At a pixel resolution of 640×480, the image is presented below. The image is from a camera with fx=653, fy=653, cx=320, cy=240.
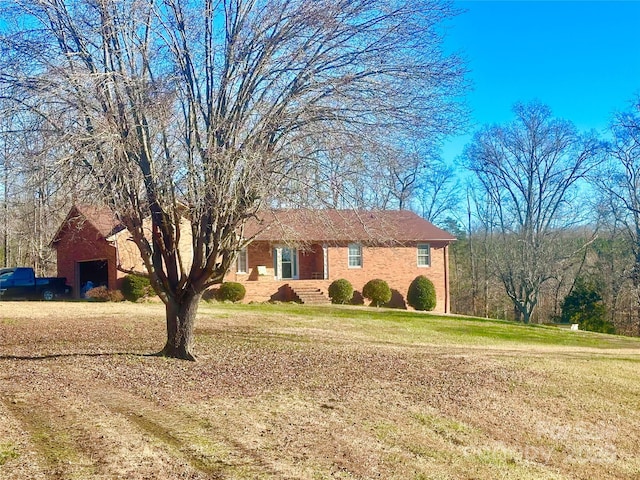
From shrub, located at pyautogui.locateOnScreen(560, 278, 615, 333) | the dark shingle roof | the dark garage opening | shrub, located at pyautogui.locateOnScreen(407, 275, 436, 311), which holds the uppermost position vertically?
the dark shingle roof

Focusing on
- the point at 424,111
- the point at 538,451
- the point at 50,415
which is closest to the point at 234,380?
the point at 50,415

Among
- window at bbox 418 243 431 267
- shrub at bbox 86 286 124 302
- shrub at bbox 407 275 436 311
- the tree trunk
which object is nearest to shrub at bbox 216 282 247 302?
shrub at bbox 86 286 124 302

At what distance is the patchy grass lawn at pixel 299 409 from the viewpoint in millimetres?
6137

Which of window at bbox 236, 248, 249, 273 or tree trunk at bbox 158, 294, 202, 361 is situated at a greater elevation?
window at bbox 236, 248, 249, 273

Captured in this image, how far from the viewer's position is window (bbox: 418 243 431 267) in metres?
32.1

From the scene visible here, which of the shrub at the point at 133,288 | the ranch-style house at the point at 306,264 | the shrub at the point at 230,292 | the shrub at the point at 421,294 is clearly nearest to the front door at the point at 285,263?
the ranch-style house at the point at 306,264

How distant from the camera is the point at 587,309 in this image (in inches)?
1547

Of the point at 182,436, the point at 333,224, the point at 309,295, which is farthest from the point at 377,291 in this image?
the point at 182,436

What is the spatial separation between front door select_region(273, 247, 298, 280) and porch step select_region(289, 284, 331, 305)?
145 cm

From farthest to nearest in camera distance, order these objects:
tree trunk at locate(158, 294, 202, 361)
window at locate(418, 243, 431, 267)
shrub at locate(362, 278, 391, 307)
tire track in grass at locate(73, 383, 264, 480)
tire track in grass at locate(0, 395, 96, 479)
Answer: window at locate(418, 243, 431, 267) < shrub at locate(362, 278, 391, 307) < tree trunk at locate(158, 294, 202, 361) < tire track in grass at locate(73, 383, 264, 480) < tire track in grass at locate(0, 395, 96, 479)

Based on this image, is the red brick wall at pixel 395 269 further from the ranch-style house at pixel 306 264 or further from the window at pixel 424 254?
the window at pixel 424 254

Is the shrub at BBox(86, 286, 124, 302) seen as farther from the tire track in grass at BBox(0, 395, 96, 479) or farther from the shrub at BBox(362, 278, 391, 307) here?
the tire track in grass at BBox(0, 395, 96, 479)

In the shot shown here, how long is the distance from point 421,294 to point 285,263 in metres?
6.51

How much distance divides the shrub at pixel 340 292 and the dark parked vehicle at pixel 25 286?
1157cm
